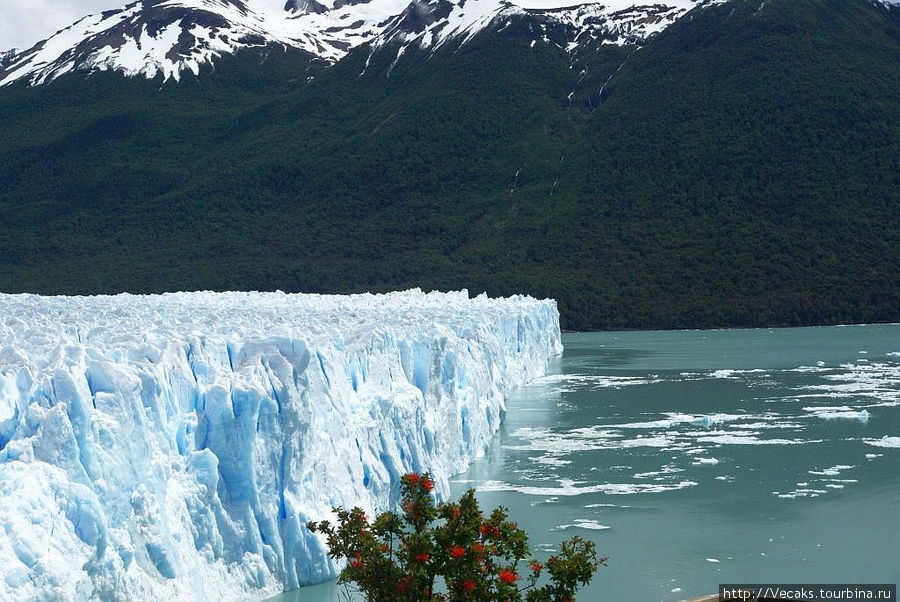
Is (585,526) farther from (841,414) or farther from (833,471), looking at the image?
(841,414)

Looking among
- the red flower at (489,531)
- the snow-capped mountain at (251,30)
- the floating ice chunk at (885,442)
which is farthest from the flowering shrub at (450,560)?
the snow-capped mountain at (251,30)

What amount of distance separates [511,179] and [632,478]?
54.3 m

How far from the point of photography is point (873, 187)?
6231 centimetres

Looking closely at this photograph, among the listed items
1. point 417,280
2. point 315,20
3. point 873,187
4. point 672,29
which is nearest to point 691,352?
point 417,280

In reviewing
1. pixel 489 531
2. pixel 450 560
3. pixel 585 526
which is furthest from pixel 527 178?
pixel 450 560

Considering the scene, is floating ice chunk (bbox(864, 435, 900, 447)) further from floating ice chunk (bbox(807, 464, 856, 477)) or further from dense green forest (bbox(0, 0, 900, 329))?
dense green forest (bbox(0, 0, 900, 329))

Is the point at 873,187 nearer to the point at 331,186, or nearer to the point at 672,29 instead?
the point at 672,29

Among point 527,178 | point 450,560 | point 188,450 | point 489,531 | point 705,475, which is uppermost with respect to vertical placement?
point 527,178

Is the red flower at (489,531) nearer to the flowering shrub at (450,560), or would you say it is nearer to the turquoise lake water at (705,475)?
the flowering shrub at (450,560)

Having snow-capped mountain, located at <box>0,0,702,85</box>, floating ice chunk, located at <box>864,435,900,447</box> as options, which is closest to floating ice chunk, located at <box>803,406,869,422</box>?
floating ice chunk, located at <box>864,435,900,447</box>

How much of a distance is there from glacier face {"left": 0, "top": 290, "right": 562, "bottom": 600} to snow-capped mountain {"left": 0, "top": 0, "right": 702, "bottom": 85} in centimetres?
7747

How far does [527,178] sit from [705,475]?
53.6m

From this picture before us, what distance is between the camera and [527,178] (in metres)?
70.8

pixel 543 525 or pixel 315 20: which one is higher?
pixel 315 20
